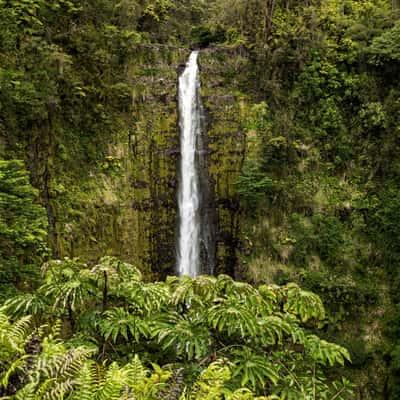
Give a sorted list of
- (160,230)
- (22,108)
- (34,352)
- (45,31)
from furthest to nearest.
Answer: (160,230)
(45,31)
(22,108)
(34,352)

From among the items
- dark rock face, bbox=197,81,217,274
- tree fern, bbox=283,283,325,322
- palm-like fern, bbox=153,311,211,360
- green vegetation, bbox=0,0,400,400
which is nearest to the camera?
palm-like fern, bbox=153,311,211,360

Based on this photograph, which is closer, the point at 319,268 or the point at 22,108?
the point at 22,108

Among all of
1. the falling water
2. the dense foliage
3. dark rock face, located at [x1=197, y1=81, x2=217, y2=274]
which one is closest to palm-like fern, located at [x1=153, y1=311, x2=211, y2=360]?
the dense foliage

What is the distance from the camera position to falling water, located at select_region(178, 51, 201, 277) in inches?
534

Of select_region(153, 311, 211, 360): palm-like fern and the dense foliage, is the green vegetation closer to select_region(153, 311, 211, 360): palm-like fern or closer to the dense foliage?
the dense foliage

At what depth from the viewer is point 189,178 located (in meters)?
13.8

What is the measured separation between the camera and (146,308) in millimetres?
2504

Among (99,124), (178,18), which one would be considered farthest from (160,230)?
(178,18)

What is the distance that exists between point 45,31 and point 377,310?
15.3 m

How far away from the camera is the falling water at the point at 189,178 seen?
44.5 feet

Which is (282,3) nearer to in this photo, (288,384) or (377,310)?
(377,310)

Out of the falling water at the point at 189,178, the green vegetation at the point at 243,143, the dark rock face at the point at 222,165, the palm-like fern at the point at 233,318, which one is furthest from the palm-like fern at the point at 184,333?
the dark rock face at the point at 222,165

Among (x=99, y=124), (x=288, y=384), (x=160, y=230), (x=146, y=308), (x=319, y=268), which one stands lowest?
(x=319, y=268)

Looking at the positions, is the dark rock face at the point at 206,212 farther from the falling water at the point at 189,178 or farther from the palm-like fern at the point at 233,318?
the palm-like fern at the point at 233,318
